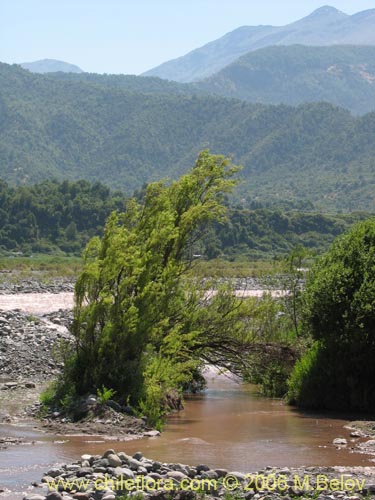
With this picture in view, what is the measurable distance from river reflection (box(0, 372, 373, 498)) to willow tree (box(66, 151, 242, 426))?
1.32m

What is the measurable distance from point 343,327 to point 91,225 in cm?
10306

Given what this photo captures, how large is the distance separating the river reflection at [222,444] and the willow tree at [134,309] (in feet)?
4.34

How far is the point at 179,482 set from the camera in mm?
13828

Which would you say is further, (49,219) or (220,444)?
(49,219)

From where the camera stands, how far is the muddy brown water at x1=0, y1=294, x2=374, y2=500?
634 inches

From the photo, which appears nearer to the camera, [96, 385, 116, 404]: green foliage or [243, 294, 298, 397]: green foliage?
[96, 385, 116, 404]: green foliage

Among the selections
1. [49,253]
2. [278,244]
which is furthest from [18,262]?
[278,244]

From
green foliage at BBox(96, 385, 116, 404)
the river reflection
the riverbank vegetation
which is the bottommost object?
the river reflection

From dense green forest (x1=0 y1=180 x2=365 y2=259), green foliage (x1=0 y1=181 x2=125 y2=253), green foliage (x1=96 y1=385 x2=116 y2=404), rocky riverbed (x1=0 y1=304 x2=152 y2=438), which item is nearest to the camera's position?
rocky riverbed (x1=0 y1=304 x2=152 y2=438)

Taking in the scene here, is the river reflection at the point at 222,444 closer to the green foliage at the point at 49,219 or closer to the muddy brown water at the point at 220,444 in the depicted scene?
the muddy brown water at the point at 220,444

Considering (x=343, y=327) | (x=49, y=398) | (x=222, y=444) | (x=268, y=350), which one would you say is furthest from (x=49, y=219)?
(x=222, y=444)

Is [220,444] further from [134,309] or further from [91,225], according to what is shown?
[91,225]

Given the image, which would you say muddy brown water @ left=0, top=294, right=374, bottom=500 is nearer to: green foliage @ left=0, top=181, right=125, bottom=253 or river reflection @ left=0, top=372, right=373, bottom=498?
river reflection @ left=0, top=372, right=373, bottom=498

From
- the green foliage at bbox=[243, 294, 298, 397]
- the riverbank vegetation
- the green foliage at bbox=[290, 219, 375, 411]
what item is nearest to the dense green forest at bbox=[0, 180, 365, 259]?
the green foliage at bbox=[243, 294, 298, 397]
